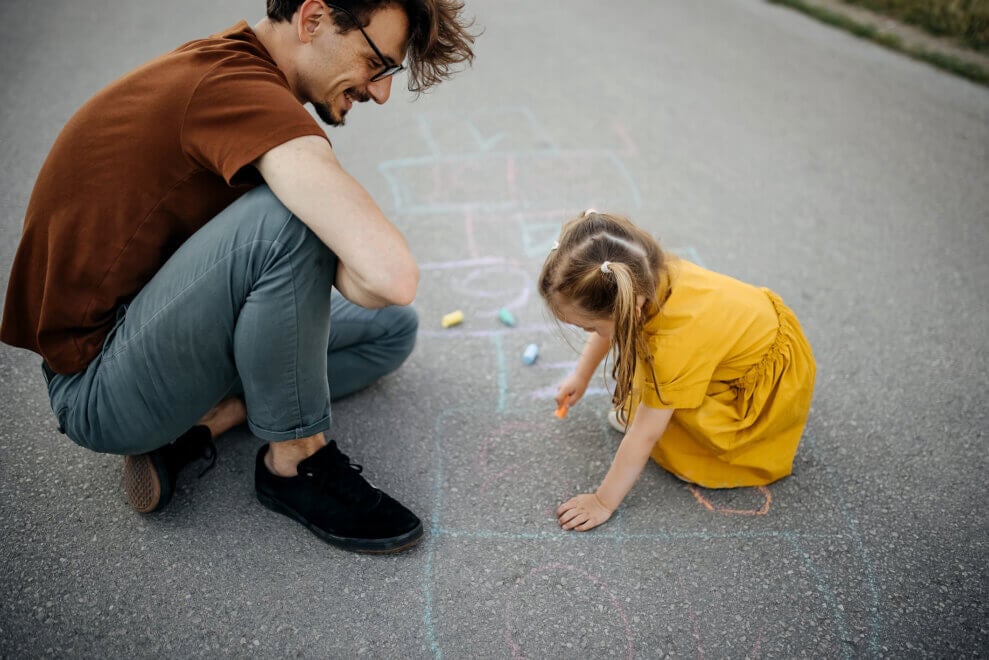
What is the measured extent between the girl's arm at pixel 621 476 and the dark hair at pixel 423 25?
1.03 metres

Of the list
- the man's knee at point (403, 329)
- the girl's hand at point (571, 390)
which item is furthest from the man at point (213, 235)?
the girl's hand at point (571, 390)

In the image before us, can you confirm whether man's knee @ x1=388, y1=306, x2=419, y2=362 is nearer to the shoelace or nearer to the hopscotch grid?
the hopscotch grid

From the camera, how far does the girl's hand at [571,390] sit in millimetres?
2111

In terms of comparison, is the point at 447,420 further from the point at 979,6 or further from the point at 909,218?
the point at 979,6

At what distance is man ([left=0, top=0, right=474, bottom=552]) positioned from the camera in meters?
1.41

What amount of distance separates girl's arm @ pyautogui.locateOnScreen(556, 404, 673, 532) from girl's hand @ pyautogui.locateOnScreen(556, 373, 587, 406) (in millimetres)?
317

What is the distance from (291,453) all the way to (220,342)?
1.29 ft

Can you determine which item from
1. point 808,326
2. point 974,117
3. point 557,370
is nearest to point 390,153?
point 557,370

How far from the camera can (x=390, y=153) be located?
11.6ft

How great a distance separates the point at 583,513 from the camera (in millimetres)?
1843

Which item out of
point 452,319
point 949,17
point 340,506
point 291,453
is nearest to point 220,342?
point 291,453

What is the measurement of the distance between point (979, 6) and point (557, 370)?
219 inches

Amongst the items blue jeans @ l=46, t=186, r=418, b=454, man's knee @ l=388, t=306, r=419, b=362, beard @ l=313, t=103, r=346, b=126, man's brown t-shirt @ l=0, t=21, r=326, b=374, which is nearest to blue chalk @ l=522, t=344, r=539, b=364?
man's knee @ l=388, t=306, r=419, b=362

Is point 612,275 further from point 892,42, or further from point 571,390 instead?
point 892,42
